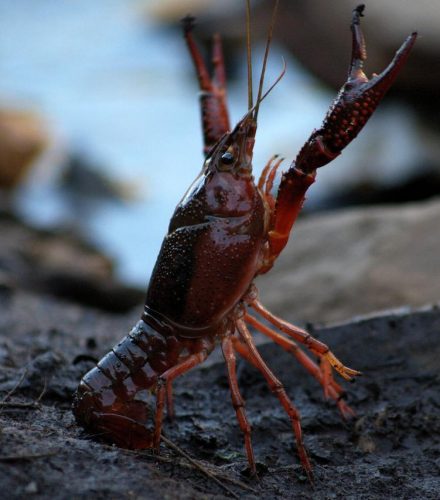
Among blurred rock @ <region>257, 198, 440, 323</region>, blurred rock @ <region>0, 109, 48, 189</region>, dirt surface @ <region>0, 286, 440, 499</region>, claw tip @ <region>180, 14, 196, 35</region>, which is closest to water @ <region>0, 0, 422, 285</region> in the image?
blurred rock @ <region>0, 109, 48, 189</region>

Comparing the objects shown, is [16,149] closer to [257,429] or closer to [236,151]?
[236,151]

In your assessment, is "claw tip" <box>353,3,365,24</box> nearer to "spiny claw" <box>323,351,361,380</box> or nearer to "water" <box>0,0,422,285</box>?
"spiny claw" <box>323,351,361,380</box>

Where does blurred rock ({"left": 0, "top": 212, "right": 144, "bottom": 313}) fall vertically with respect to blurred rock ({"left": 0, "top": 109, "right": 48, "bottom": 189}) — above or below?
below

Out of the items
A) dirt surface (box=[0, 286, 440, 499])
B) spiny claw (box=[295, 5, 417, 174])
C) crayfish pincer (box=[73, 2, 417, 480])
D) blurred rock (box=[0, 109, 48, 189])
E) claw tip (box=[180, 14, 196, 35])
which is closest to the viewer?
dirt surface (box=[0, 286, 440, 499])

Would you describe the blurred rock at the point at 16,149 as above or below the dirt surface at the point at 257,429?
above

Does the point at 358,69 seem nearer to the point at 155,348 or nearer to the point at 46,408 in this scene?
the point at 155,348

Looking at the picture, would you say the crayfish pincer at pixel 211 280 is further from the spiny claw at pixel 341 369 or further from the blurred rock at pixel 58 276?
the blurred rock at pixel 58 276

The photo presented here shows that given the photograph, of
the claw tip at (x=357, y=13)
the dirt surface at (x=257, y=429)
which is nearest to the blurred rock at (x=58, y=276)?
the dirt surface at (x=257, y=429)
